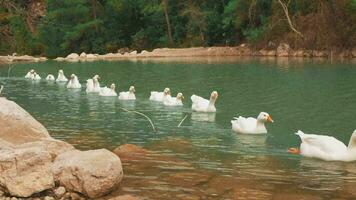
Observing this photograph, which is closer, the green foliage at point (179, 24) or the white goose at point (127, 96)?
the white goose at point (127, 96)

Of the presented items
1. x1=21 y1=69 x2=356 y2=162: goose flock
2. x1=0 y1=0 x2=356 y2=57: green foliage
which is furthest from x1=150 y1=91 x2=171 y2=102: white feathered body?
x1=0 y1=0 x2=356 y2=57: green foliage

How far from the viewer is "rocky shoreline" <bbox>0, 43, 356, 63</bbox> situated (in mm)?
43719

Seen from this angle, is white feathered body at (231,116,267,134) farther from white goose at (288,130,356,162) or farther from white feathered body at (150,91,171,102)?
white feathered body at (150,91,171,102)

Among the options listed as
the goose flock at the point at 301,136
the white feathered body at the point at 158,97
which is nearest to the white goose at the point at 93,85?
the goose flock at the point at 301,136

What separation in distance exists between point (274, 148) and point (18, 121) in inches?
206

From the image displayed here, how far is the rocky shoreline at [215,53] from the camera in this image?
143ft

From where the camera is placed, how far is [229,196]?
26.1 feet

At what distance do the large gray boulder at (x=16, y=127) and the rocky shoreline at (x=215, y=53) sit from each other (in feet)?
116

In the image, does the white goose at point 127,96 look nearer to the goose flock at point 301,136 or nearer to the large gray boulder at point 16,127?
the goose flock at point 301,136

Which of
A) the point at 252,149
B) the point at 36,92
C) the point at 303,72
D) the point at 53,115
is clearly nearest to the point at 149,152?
the point at 252,149

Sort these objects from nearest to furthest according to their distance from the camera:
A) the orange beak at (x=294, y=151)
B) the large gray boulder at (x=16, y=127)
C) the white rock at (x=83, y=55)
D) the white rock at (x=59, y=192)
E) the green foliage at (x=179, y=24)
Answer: the white rock at (x=59, y=192) → the large gray boulder at (x=16, y=127) → the orange beak at (x=294, y=151) → the green foliage at (x=179, y=24) → the white rock at (x=83, y=55)

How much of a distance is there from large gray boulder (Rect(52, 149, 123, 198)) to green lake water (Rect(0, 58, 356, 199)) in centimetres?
47

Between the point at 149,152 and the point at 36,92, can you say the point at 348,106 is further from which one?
the point at 36,92

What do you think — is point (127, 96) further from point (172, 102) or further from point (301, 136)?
point (301, 136)
